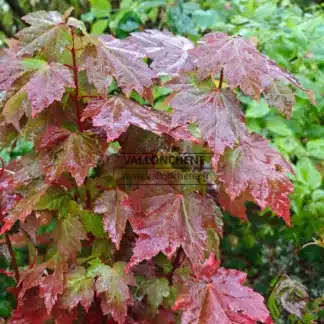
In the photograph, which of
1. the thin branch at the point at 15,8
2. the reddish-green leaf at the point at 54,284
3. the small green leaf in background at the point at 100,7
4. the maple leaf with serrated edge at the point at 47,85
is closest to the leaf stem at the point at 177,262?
the reddish-green leaf at the point at 54,284

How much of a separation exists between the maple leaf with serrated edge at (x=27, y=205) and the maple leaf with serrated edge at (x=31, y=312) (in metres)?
0.22

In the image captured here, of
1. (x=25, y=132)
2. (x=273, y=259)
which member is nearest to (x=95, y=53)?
(x=25, y=132)

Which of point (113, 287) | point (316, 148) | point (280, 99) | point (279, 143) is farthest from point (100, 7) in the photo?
point (113, 287)

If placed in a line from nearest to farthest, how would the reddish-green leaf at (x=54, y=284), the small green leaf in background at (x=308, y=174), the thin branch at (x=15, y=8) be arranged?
the reddish-green leaf at (x=54, y=284) < the small green leaf in background at (x=308, y=174) < the thin branch at (x=15, y=8)

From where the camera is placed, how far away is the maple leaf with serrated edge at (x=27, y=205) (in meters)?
1.02

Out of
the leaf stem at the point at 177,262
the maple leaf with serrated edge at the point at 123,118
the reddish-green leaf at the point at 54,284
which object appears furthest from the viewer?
the leaf stem at the point at 177,262

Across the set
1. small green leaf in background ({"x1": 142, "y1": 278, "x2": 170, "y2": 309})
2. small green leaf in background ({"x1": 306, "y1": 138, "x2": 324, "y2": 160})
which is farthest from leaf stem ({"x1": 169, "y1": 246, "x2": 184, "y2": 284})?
small green leaf in background ({"x1": 306, "y1": 138, "x2": 324, "y2": 160})

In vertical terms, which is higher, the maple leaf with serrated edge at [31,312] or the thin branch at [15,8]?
the thin branch at [15,8]

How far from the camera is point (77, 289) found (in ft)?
3.34

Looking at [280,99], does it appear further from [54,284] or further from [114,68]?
[54,284]

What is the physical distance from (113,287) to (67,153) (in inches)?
12.8

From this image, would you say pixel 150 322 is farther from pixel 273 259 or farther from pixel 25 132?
pixel 273 259

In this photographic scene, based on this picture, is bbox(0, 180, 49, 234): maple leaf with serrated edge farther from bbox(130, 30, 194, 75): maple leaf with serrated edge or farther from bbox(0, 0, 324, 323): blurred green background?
bbox(0, 0, 324, 323): blurred green background

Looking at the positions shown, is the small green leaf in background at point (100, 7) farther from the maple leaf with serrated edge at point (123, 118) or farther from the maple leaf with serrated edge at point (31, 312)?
the maple leaf with serrated edge at point (31, 312)
